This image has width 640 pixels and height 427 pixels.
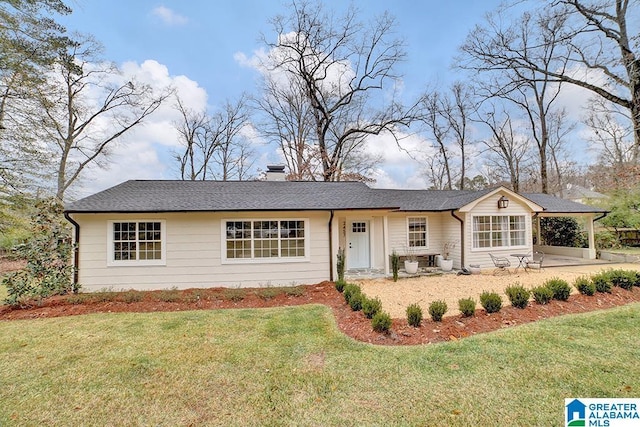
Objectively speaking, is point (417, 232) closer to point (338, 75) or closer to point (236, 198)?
point (236, 198)

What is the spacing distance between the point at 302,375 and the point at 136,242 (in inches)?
296

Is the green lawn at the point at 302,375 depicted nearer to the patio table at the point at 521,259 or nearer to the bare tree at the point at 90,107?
the patio table at the point at 521,259

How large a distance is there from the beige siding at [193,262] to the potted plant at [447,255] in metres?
5.52

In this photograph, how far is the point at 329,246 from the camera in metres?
9.46

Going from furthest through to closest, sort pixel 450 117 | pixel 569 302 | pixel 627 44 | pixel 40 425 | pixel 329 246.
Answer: pixel 450 117
pixel 627 44
pixel 329 246
pixel 569 302
pixel 40 425

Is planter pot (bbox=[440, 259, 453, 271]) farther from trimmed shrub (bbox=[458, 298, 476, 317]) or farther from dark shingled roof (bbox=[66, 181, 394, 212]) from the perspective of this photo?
trimmed shrub (bbox=[458, 298, 476, 317])

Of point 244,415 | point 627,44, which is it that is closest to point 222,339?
point 244,415

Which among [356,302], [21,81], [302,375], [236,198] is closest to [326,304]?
[356,302]

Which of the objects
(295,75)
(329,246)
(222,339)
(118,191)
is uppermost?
(295,75)

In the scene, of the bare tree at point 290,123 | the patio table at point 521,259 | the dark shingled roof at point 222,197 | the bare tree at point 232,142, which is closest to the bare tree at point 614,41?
the patio table at point 521,259

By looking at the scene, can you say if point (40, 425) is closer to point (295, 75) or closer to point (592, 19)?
point (592, 19)

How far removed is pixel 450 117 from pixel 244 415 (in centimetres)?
2797

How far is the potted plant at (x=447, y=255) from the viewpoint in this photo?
38.4 ft

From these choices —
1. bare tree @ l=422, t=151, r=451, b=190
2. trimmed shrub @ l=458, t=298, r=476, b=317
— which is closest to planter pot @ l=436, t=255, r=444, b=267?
trimmed shrub @ l=458, t=298, r=476, b=317
